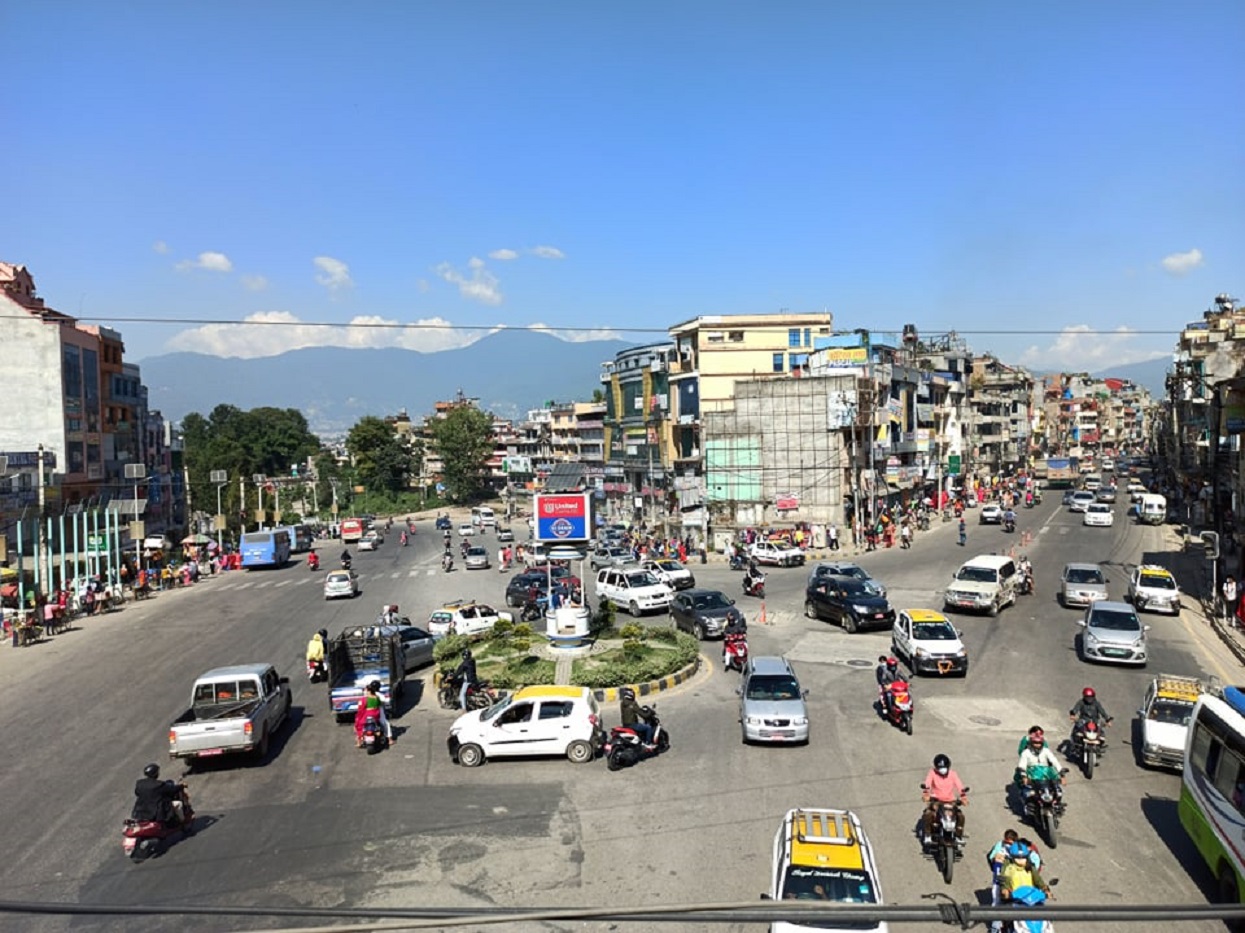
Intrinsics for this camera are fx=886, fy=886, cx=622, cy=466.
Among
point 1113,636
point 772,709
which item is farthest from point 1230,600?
point 772,709

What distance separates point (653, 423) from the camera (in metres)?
75.9

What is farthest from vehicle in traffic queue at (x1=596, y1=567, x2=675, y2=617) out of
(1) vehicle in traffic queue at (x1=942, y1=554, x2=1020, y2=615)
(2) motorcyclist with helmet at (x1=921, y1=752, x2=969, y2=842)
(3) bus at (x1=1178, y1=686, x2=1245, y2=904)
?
(3) bus at (x1=1178, y1=686, x2=1245, y2=904)

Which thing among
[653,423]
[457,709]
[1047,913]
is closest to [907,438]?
[653,423]

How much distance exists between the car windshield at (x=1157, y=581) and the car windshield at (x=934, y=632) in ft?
42.5

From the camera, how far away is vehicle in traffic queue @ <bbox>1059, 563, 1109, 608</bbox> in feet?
103

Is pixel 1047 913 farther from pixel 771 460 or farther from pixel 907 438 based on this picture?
pixel 907 438

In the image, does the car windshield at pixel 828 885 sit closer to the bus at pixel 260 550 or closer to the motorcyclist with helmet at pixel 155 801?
the motorcyclist with helmet at pixel 155 801

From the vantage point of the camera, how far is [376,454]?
421ft

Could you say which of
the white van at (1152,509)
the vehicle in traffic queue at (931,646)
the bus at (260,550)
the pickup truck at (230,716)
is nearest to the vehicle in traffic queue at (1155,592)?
the vehicle in traffic queue at (931,646)

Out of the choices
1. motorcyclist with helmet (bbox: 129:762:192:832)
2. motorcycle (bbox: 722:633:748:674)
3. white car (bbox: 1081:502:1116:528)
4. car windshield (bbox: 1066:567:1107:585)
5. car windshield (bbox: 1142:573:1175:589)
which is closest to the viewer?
motorcyclist with helmet (bbox: 129:762:192:832)

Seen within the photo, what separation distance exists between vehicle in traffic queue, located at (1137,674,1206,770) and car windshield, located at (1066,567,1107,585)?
57.4 feet

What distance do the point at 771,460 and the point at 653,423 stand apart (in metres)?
20.6

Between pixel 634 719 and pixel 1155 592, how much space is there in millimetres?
22779

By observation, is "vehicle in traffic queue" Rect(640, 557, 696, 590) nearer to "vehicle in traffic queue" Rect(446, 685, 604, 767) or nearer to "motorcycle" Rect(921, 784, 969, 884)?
"vehicle in traffic queue" Rect(446, 685, 604, 767)
